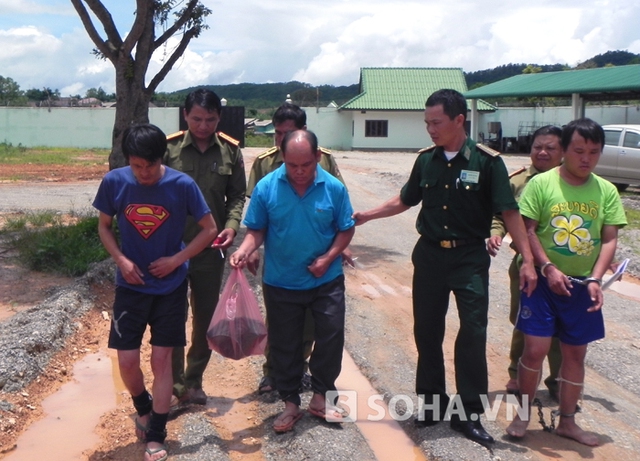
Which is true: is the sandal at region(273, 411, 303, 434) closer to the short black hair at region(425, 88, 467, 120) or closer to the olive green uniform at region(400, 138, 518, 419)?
the olive green uniform at region(400, 138, 518, 419)

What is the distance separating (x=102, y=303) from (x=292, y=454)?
3.79 meters

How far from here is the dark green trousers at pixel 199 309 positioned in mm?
4629

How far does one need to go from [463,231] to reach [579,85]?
91.9ft

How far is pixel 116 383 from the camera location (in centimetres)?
545

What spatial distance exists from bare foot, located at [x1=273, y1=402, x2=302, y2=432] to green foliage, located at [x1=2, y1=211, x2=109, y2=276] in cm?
463

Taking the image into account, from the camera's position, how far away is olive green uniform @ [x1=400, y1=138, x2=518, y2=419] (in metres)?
4.13

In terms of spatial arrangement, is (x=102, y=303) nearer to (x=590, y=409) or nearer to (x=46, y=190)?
(x=590, y=409)

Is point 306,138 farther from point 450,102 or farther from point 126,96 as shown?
point 126,96

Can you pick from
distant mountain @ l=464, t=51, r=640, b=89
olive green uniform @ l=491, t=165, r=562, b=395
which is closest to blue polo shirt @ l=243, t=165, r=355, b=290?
olive green uniform @ l=491, t=165, r=562, b=395

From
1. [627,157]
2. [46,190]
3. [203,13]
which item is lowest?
[46,190]

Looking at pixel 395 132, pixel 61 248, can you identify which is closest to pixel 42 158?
pixel 395 132

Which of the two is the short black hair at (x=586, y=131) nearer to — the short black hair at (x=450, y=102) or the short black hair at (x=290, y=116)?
the short black hair at (x=450, y=102)

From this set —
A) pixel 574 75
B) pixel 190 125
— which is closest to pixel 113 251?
pixel 190 125

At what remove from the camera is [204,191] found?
4.68 m
